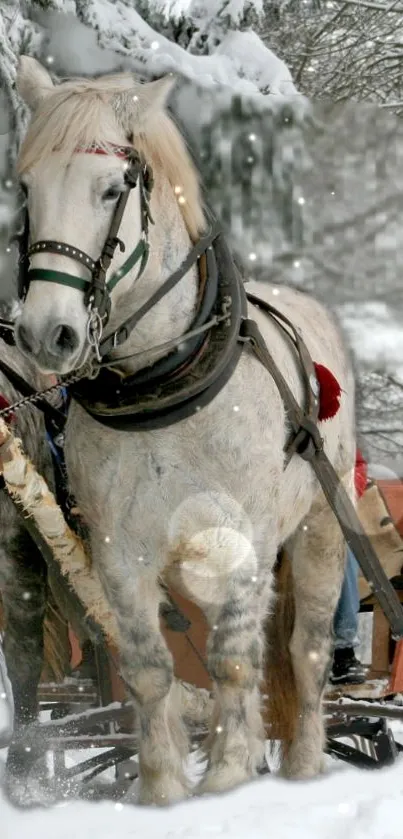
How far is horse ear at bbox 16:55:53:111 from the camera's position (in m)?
2.78

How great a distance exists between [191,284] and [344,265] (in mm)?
7847

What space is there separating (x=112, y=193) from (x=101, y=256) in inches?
6.3

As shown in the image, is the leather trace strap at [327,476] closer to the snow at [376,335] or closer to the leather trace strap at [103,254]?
the leather trace strap at [103,254]

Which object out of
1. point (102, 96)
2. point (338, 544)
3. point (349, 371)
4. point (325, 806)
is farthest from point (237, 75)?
point (325, 806)

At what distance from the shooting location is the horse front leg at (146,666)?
2.94 metres

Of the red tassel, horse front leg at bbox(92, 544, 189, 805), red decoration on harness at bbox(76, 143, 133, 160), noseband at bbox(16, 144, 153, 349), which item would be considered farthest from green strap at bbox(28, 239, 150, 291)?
the red tassel

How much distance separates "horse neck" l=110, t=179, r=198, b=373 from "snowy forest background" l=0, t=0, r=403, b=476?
321 centimetres

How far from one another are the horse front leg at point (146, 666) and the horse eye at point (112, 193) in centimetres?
94

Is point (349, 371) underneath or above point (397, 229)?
underneath

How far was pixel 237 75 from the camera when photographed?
7.51m

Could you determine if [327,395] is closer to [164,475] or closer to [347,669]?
[164,475]

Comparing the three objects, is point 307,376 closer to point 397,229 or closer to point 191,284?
point 191,284

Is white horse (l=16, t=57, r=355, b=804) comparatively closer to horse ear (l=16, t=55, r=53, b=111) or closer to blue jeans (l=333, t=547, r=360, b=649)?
horse ear (l=16, t=55, r=53, b=111)

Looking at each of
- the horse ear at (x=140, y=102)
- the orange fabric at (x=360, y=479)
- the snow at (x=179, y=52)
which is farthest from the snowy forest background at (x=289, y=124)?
the horse ear at (x=140, y=102)
